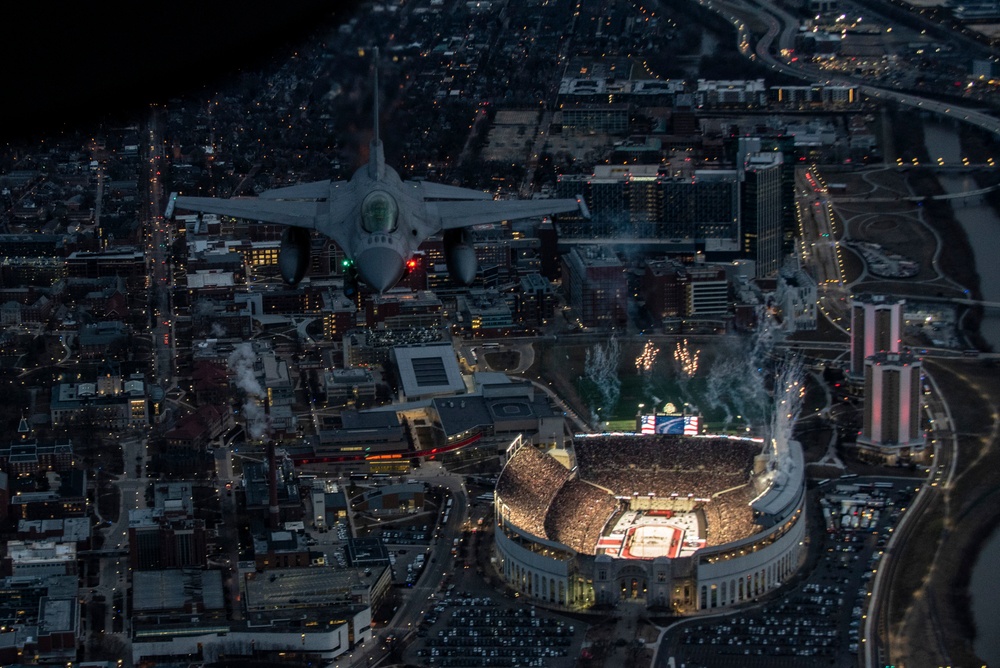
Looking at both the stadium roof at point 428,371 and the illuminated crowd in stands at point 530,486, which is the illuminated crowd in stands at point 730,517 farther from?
the stadium roof at point 428,371

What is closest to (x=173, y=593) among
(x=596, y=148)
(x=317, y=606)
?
(x=317, y=606)

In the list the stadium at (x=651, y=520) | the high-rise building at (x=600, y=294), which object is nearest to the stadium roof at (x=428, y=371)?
the high-rise building at (x=600, y=294)

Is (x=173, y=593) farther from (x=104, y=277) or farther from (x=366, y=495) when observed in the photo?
(x=104, y=277)

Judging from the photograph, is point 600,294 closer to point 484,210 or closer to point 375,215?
point 484,210

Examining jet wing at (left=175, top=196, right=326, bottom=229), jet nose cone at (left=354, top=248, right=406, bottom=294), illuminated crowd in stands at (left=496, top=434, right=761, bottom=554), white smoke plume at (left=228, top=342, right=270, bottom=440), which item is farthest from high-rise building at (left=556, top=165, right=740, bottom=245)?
jet nose cone at (left=354, top=248, right=406, bottom=294)

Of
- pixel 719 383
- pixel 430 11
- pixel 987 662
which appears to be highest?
pixel 430 11
